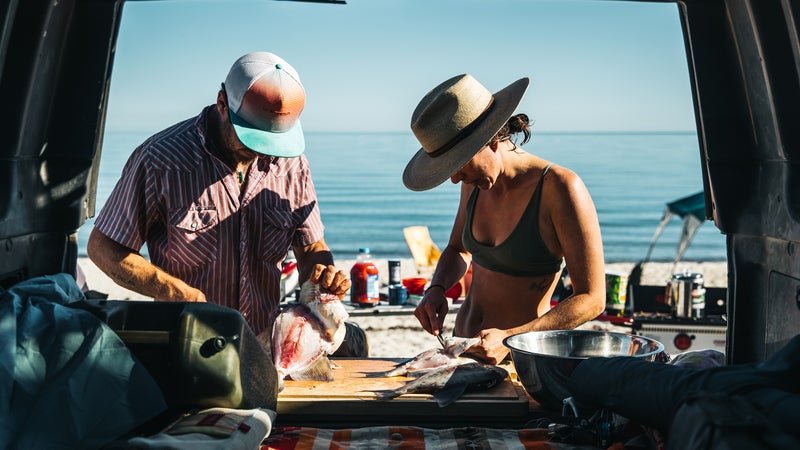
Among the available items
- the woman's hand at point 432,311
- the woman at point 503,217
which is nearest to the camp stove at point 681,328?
the woman at point 503,217

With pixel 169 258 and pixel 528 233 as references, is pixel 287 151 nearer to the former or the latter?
pixel 169 258

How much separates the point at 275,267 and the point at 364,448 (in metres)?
1.72

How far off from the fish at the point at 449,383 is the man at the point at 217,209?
971 mm

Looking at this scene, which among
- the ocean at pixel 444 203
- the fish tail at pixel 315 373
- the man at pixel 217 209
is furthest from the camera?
the ocean at pixel 444 203

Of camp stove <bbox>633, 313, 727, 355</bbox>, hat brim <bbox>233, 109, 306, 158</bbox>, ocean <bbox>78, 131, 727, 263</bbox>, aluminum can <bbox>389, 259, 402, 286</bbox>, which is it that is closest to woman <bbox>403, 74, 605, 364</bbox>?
hat brim <bbox>233, 109, 306, 158</bbox>

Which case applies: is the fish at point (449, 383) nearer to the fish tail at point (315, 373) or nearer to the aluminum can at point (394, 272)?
the fish tail at point (315, 373)

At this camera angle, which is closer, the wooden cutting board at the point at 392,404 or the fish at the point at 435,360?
the wooden cutting board at the point at 392,404

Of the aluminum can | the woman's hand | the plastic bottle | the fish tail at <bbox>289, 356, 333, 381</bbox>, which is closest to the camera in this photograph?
the fish tail at <bbox>289, 356, 333, 381</bbox>

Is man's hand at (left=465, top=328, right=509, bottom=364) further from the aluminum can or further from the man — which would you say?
the aluminum can

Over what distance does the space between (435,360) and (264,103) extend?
1.31 meters

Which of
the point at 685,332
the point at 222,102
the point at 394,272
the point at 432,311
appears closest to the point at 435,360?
the point at 432,311

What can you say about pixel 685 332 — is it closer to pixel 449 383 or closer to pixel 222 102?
pixel 449 383

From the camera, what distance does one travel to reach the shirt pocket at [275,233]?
4195mm

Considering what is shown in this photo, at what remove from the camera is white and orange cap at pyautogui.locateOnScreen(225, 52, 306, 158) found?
12.1 ft
